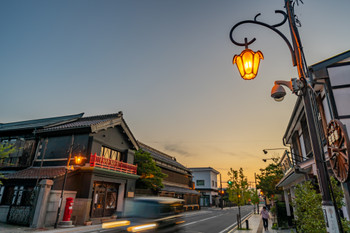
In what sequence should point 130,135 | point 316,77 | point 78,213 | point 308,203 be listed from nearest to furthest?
1. point 308,203
2. point 316,77
3. point 78,213
4. point 130,135

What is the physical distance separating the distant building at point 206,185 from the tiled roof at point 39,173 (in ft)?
170

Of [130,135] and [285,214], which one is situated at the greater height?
[130,135]

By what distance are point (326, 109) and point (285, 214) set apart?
1223 centimetres

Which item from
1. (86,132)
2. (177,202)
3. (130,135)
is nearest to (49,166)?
(86,132)

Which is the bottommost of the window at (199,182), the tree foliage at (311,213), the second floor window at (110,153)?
the tree foliage at (311,213)

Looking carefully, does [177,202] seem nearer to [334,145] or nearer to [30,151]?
[334,145]

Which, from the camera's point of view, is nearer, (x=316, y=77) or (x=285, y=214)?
(x=316, y=77)

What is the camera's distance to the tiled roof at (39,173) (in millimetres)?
16573

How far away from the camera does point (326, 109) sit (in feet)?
28.8

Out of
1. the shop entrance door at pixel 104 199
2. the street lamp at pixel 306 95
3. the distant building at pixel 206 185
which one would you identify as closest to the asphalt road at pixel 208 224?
the shop entrance door at pixel 104 199

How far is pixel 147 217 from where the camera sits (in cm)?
853

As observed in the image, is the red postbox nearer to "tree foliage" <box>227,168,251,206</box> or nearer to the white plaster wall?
"tree foliage" <box>227,168,251,206</box>

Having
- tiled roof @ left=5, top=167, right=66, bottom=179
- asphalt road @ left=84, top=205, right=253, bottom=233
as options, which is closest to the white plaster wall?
asphalt road @ left=84, top=205, right=253, bottom=233

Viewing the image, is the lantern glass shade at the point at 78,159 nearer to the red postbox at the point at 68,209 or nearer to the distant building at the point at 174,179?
the red postbox at the point at 68,209
